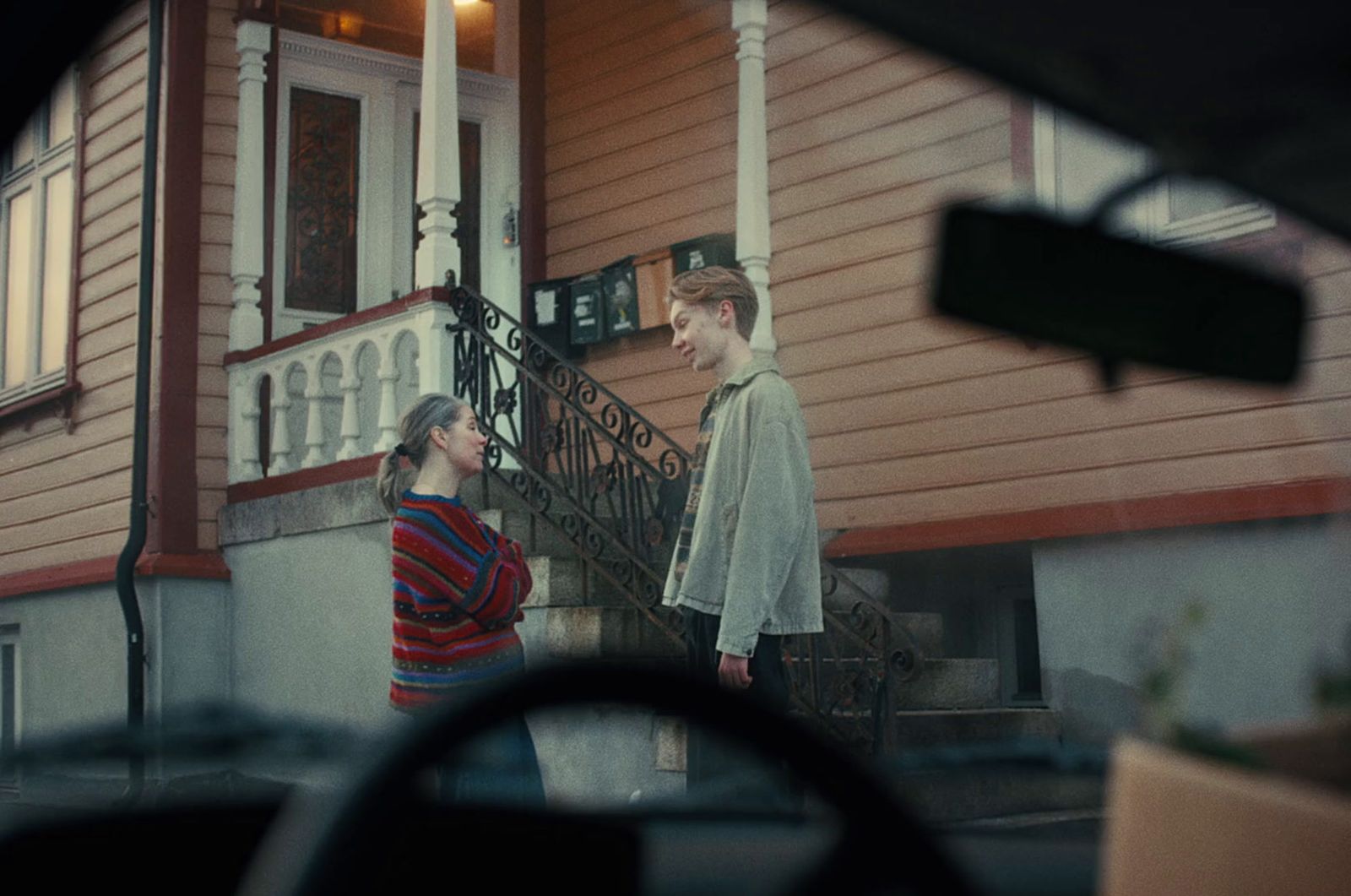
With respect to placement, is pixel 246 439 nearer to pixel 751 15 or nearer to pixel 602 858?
A: pixel 751 15

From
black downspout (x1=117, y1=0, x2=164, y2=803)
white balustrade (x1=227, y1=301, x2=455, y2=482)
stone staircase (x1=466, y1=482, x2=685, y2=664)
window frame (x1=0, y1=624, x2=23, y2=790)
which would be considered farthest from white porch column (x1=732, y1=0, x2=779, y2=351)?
window frame (x1=0, y1=624, x2=23, y2=790)

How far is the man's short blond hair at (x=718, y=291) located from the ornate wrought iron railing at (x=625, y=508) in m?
2.07

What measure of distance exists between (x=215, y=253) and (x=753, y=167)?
363 centimetres

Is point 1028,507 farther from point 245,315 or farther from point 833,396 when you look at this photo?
point 245,315

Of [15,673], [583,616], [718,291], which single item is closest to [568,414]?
[583,616]

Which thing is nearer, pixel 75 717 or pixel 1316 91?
pixel 1316 91

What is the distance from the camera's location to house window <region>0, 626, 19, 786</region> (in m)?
11.3

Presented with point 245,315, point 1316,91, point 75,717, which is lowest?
point 75,717

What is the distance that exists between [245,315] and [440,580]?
18.7ft

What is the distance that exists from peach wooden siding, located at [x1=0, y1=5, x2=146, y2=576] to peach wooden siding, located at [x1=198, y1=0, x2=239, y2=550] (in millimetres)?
560

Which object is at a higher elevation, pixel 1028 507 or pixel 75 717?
pixel 1028 507

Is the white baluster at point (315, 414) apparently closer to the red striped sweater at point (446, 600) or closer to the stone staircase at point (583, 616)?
the stone staircase at point (583, 616)

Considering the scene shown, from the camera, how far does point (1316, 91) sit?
3.97 ft

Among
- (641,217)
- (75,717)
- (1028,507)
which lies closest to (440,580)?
(1028,507)
